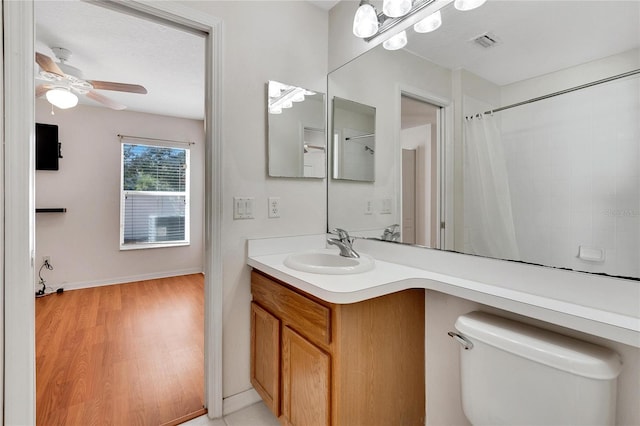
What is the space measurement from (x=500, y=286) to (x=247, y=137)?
142cm

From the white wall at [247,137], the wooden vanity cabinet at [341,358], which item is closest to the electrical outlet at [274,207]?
the white wall at [247,137]

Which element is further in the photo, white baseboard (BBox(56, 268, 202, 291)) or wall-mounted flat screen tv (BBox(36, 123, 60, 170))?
white baseboard (BBox(56, 268, 202, 291))

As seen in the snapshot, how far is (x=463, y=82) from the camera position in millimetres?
1268

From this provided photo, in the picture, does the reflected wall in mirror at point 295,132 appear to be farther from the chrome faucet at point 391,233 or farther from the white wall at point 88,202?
the white wall at point 88,202

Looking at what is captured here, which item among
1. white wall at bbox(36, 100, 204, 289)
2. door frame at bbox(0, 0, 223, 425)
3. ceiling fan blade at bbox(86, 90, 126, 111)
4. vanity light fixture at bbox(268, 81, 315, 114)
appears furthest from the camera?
white wall at bbox(36, 100, 204, 289)

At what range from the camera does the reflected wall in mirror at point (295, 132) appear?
1729 mm

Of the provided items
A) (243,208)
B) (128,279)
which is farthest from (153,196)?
(243,208)

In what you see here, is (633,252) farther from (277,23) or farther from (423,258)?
(277,23)

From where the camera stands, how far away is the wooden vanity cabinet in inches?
43.3

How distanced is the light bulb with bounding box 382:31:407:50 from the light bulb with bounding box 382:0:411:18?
9 cm

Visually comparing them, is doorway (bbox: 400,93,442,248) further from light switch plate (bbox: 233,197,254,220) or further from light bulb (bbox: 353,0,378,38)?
light switch plate (bbox: 233,197,254,220)

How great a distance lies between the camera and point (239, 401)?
1630 millimetres

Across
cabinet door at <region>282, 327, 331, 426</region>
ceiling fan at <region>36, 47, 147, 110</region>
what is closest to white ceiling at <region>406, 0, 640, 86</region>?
cabinet door at <region>282, 327, 331, 426</region>

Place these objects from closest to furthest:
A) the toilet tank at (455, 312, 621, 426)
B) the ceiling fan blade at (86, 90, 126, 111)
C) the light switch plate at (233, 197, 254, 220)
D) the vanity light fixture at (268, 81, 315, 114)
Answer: the toilet tank at (455, 312, 621, 426) < the light switch plate at (233, 197, 254, 220) < the vanity light fixture at (268, 81, 315, 114) < the ceiling fan blade at (86, 90, 126, 111)
